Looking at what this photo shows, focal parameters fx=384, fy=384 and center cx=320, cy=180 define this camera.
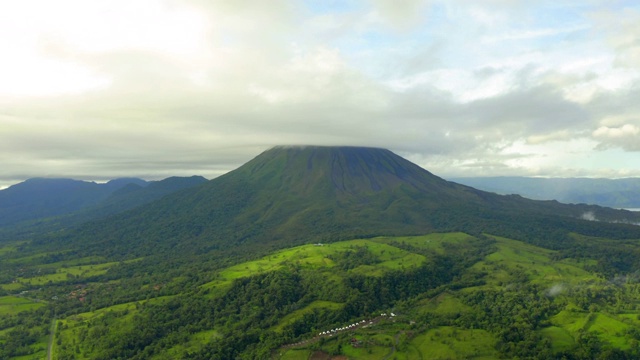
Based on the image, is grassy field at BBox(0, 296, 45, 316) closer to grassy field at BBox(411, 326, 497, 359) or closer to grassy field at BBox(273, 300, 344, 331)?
grassy field at BBox(273, 300, 344, 331)

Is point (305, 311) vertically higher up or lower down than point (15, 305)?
higher up

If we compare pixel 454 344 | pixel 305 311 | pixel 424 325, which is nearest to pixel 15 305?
pixel 305 311

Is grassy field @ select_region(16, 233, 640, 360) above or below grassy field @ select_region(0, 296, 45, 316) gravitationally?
above

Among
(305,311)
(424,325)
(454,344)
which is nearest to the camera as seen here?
(454,344)

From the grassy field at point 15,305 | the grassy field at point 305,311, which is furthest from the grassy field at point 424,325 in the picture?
the grassy field at point 15,305

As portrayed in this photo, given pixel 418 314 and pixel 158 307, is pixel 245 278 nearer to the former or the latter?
pixel 158 307

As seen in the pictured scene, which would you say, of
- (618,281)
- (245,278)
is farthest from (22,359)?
(618,281)

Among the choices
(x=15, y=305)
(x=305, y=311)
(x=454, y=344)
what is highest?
(x=305, y=311)

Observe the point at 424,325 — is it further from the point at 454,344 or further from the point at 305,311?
the point at 305,311

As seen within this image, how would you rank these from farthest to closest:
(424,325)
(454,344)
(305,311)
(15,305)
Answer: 1. (15,305)
2. (305,311)
3. (424,325)
4. (454,344)

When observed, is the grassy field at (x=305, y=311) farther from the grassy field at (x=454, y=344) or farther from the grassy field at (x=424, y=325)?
the grassy field at (x=454, y=344)

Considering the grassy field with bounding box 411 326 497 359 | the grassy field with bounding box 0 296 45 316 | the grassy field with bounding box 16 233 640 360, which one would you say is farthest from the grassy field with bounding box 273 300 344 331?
the grassy field with bounding box 0 296 45 316
